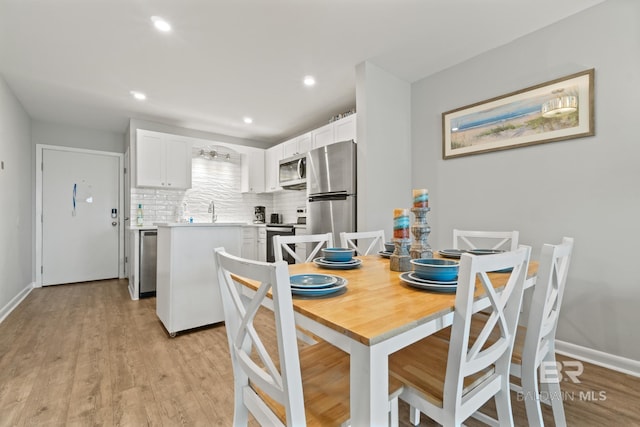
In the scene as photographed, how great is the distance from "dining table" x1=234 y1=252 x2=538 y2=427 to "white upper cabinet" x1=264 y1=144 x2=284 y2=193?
3.85 metres

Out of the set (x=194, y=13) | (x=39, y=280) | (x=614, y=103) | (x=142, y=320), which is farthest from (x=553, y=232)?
(x=39, y=280)

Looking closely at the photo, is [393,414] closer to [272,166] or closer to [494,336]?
[494,336]

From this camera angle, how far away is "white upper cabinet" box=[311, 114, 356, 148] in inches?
127

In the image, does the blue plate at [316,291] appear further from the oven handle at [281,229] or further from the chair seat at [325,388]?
the oven handle at [281,229]

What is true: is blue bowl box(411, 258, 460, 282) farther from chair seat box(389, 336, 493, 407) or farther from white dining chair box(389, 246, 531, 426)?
chair seat box(389, 336, 493, 407)

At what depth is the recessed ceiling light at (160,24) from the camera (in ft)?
6.91

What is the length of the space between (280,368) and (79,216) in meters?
5.22

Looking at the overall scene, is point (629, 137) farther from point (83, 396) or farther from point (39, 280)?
point (39, 280)

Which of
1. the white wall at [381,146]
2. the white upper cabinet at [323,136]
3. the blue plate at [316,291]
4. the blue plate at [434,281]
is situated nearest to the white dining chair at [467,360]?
the blue plate at [434,281]

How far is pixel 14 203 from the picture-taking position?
331 centimetres

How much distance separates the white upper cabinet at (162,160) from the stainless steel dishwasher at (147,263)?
77 cm

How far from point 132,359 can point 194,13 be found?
2.53 m

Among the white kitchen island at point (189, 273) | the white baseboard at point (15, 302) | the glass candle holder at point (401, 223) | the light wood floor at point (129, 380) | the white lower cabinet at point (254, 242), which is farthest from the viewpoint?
the white lower cabinet at point (254, 242)

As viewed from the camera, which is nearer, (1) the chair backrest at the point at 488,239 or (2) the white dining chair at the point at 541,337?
(2) the white dining chair at the point at 541,337
